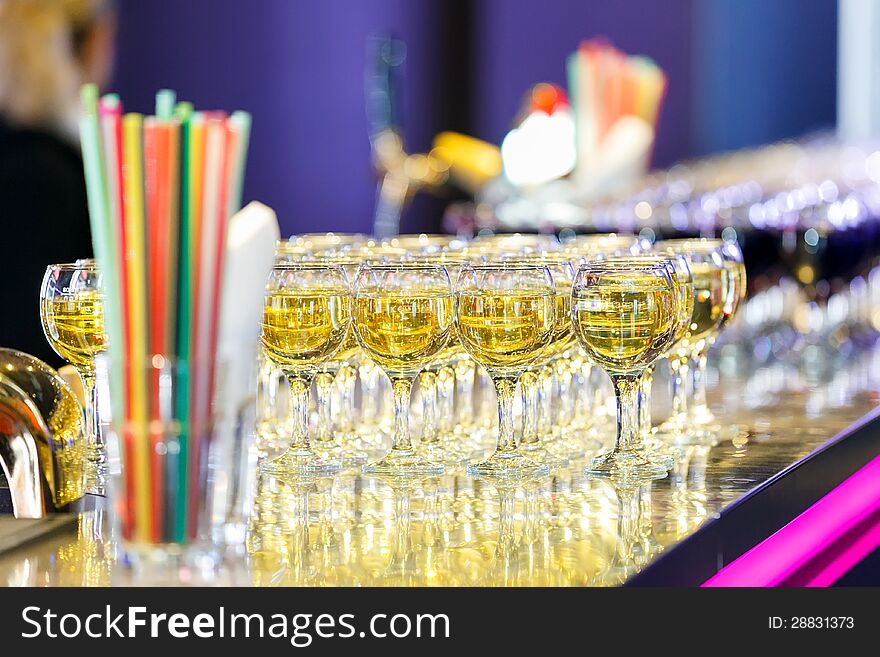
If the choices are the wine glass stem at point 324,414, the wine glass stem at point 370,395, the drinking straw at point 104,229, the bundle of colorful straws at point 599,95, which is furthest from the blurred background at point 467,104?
the drinking straw at point 104,229

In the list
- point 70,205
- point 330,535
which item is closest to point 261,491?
point 330,535

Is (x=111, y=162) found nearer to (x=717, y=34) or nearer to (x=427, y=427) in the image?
(x=427, y=427)

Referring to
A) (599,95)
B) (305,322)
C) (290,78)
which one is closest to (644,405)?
(305,322)

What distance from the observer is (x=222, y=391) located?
0.91m

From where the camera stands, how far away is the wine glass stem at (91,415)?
133 cm

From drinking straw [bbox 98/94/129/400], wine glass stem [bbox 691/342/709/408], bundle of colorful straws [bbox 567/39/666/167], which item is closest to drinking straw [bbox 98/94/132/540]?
drinking straw [bbox 98/94/129/400]

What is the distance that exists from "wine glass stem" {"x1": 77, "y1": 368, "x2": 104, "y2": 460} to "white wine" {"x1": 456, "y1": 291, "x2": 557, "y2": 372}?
0.36 m

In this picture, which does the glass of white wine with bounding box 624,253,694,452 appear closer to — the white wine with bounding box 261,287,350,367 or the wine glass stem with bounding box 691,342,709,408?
the wine glass stem with bounding box 691,342,709,408

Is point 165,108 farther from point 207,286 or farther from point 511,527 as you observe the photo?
point 511,527

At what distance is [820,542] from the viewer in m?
1.32

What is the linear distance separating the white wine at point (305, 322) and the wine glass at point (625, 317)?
0.72 feet

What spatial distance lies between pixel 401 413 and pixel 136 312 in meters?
0.50

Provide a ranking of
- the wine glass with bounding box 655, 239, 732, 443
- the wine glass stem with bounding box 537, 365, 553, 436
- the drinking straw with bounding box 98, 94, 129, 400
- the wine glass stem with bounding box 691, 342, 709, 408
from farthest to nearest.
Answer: the wine glass stem with bounding box 691, 342, 709, 408 < the wine glass with bounding box 655, 239, 732, 443 < the wine glass stem with bounding box 537, 365, 553, 436 < the drinking straw with bounding box 98, 94, 129, 400

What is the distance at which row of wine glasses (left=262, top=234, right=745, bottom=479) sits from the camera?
1266 mm
